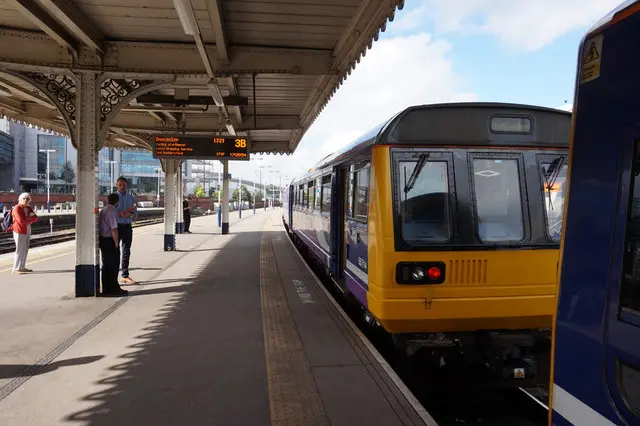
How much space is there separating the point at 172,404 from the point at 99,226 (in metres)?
5.11

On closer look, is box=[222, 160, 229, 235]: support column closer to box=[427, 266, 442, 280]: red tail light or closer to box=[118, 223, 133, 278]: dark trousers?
box=[118, 223, 133, 278]: dark trousers

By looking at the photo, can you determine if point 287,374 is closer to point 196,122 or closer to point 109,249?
point 109,249

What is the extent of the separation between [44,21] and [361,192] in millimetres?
4863

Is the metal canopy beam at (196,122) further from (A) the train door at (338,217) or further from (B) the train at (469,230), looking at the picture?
(B) the train at (469,230)

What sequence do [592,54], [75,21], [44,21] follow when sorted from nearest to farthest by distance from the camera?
[592,54], [44,21], [75,21]

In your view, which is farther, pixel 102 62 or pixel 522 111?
pixel 102 62

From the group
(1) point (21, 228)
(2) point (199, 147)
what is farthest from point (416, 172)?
(1) point (21, 228)

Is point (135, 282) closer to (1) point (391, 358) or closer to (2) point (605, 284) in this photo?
(1) point (391, 358)

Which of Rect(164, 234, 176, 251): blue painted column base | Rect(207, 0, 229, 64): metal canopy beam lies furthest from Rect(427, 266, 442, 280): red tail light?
Rect(164, 234, 176, 251): blue painted column base

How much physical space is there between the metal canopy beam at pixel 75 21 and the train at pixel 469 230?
4.49 metres

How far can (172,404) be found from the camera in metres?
3.86

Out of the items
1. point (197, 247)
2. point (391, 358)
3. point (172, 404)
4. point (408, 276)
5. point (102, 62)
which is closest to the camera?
point (172, 404)

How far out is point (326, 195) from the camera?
8352 mm

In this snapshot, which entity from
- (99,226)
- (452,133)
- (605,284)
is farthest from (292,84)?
(605,284)
